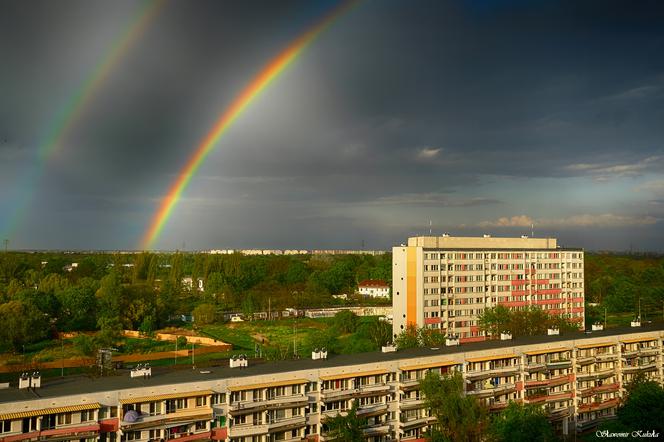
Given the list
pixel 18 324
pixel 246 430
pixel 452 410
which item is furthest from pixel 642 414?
pixel 18 324

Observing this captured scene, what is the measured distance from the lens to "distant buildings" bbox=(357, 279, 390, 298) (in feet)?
263

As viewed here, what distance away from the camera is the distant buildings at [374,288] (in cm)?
8025

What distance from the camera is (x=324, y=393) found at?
18.4 m

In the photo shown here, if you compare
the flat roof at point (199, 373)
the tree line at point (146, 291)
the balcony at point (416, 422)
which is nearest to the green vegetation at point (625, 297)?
the tree line at point (146, 291)

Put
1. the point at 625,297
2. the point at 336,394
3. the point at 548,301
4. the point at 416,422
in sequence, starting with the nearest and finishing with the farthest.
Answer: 1. the point at 336,394
2. the point at 416,422
3. the point at 548,301
4. the point at 625,297

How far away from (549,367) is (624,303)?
38.3 m

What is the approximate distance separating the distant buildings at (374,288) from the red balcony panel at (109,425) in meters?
64.7

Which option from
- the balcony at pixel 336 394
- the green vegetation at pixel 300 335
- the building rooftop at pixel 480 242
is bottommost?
the green vegetation at pixel 300 335

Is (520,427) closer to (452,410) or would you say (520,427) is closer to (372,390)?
(452,410)

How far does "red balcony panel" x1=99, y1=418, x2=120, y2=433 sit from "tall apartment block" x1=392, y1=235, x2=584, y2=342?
1135 inches

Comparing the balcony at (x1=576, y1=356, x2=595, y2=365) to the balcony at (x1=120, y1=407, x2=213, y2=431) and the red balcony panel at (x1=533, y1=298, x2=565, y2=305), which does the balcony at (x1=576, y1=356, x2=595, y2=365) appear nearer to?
the balcony at (x1=120, y1=407, x2=213, y2=431)

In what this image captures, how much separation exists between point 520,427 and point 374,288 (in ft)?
209

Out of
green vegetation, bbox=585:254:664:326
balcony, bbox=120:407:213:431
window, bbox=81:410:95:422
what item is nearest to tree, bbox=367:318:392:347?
balcony, bbox=120:407:213:431

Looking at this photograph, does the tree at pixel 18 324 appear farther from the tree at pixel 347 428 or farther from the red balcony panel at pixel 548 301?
the red balcony panel at pixel 548 301
